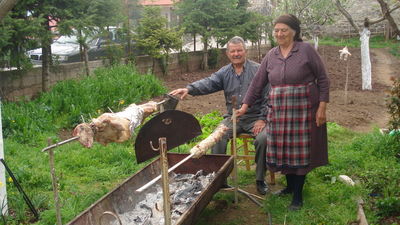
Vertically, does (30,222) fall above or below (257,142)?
below

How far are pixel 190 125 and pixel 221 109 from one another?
5.29m

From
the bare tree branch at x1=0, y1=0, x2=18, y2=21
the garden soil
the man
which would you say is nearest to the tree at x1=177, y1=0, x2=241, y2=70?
the garden soil

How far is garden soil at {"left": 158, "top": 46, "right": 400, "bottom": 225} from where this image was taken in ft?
15.7

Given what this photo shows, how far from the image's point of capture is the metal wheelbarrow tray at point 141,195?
3365 mm

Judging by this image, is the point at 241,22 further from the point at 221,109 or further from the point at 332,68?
the point at 221,109

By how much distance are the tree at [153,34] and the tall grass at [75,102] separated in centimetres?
265

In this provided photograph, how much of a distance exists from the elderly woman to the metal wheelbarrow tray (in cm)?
58

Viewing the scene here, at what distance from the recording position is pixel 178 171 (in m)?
5.10

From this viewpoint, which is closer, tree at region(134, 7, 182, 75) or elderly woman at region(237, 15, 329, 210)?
elderly woman at region(237, 15, 329, 210)

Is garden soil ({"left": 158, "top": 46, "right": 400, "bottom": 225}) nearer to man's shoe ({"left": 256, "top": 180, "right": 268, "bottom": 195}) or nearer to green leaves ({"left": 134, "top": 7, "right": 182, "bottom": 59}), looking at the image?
man's shoe ({"left": 256, "top": 180, "right": 268, "bottom": 195})

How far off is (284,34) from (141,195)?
209 centimetres

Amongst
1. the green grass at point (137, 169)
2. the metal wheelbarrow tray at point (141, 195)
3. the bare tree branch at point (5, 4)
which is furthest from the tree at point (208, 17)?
the bare tree branch at point (5, 4)

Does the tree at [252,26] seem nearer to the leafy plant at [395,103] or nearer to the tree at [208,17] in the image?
the tree at [208,17]

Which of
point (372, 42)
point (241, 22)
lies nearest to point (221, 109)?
point (241, 22)
